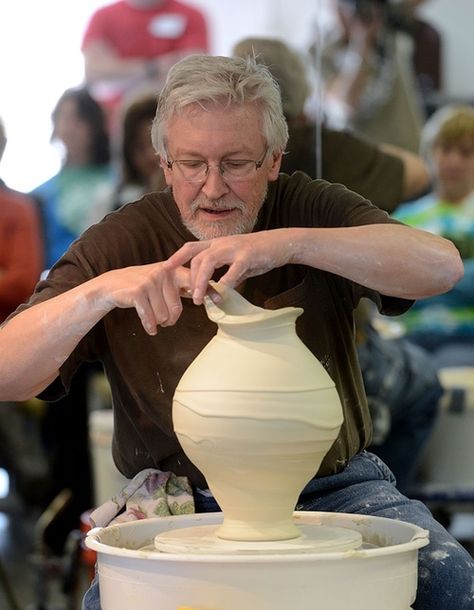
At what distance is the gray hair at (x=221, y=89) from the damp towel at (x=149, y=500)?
0.53 meters

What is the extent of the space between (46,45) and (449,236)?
60.3 inches

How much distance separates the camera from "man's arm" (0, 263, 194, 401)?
1.83 meters

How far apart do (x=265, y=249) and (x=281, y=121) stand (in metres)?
0.33

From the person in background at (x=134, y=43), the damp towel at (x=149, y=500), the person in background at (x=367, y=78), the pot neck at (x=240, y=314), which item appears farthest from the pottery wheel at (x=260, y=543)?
the person in background at (x=134, y=43)

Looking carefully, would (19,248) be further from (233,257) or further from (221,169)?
(233,257)

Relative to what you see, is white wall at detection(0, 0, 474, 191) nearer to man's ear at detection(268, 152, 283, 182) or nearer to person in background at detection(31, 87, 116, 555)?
person in background at detection(31, 87, 116, 555)

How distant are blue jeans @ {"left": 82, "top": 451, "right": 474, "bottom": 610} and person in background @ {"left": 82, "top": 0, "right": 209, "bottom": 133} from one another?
6.42 feet

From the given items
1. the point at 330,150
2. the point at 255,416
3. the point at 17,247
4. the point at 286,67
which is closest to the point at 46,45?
the point at 17,247

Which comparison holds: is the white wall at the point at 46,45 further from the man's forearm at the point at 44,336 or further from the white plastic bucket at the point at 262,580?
the white plastic bucket at the point at 262,580

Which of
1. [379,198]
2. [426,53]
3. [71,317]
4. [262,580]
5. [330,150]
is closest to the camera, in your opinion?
[262,580]

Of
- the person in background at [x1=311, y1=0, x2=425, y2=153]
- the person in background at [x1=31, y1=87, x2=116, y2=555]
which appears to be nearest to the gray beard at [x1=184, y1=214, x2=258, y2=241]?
the person in background at [x1=311, y1=0, x2=425, y2=153]

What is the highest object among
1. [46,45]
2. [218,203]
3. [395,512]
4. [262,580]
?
[46,45]

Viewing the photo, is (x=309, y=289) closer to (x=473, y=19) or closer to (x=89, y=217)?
(x=89, y=217)

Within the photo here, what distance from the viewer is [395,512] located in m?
1.98
